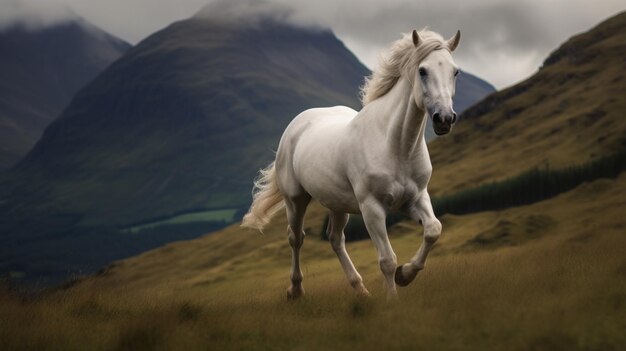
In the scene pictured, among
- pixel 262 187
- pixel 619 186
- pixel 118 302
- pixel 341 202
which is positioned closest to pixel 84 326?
pixel 118 302

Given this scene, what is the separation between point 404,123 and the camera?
33.1 feet

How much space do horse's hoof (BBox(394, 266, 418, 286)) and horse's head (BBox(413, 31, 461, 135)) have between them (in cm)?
208

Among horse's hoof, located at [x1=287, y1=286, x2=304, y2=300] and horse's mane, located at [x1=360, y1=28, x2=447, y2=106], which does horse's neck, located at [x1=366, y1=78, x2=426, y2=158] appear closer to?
horse's mane, located at [x1=360, y1=28, x2=447, y2=106]

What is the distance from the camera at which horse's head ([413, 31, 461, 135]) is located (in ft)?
28.9

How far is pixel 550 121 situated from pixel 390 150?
497 ft

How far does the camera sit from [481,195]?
359ft

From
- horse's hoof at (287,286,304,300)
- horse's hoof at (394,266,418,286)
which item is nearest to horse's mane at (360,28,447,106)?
horse's hoof at (394,266,418,286)

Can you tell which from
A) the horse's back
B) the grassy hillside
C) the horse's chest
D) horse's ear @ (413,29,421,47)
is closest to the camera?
horse's ear @ (413,29,421,47)

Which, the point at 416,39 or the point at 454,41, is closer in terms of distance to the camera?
the point at 416,39

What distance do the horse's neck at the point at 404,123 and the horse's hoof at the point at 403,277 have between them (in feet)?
5.43

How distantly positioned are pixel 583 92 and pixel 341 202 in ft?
534

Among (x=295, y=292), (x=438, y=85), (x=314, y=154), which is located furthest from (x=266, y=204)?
(x=438, y=85)

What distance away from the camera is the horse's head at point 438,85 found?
880cm

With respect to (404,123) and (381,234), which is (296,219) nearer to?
(381,234)
